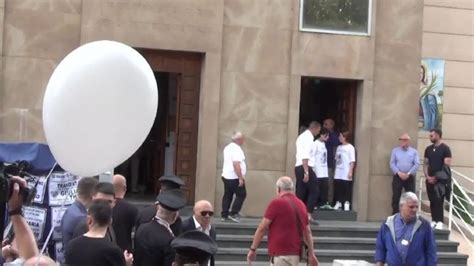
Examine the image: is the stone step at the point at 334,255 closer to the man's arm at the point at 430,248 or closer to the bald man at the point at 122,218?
the man's arm at the point at 430,248

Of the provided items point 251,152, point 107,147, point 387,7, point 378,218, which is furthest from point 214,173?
point 107,147

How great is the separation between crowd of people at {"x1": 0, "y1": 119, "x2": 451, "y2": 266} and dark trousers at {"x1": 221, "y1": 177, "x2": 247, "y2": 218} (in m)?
0.02

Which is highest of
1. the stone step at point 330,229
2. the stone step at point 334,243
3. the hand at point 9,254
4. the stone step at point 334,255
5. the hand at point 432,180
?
the hand at point 432,180

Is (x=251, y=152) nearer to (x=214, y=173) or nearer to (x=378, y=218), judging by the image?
(x=214, y=173)

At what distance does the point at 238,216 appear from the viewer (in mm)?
16438

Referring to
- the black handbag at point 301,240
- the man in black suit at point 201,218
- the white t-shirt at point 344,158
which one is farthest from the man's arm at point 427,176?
the man in black suit at point 201,218

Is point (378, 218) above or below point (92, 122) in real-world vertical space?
below

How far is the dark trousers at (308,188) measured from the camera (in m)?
16.3

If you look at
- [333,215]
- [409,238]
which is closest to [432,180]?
[333,215]

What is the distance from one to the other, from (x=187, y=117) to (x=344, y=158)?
10.1 ft

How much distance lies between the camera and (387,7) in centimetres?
1830

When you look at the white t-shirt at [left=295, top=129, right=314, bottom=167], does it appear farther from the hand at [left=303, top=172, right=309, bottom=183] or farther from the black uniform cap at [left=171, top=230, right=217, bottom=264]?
the black uniform cap at [left=171, top=230, right=217, bottom=264]

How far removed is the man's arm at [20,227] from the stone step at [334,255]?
907 cm

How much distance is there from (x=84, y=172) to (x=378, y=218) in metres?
11.9
